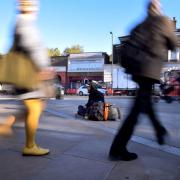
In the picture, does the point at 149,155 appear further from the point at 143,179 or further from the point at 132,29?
the point at 132,29

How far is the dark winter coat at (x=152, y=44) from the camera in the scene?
413 cm

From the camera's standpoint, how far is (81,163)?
4703mm

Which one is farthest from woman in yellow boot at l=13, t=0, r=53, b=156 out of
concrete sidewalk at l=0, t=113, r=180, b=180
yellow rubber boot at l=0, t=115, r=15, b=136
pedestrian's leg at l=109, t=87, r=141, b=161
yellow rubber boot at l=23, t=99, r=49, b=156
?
pedestrian's leg at l=109, t=87, r=141, b=161

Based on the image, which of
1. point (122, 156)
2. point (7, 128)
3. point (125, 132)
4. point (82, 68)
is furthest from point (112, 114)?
point (82, 68)

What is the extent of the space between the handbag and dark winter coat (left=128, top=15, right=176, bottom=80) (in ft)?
3.75

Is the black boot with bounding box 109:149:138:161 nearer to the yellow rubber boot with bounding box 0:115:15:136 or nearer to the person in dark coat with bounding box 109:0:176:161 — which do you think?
the person in dark coat with bounding box 109:0:176:161

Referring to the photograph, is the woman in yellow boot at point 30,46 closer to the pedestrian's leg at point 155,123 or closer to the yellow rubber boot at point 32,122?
the yellow rubber boot at point 32,122

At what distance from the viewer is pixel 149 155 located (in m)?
5.24

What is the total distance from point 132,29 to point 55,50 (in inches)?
3647

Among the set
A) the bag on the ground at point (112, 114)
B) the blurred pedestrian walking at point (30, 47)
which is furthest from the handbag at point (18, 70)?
the bag on the ground at point (112, 114)

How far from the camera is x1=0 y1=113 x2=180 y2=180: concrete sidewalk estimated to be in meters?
4.16

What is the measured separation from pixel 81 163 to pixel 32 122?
761mm

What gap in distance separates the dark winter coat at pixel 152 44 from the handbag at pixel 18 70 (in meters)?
1.14

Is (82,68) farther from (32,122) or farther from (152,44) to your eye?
(152,44)
